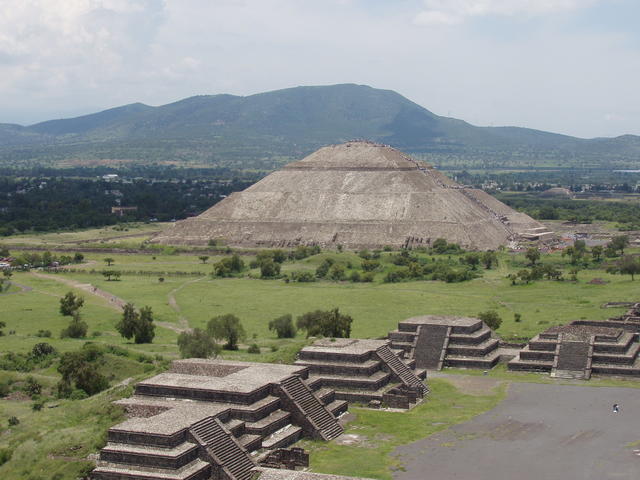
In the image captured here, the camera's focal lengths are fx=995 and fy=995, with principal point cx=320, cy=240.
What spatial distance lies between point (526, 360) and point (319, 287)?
1636 inches

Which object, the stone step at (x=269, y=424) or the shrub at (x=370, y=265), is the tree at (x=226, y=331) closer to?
the stone step at (x=269, y=424)

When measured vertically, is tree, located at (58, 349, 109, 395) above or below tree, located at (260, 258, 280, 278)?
above

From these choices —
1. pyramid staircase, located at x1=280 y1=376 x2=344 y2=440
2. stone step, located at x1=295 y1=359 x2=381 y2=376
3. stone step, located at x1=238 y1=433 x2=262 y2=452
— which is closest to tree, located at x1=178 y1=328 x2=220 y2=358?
stone step, located at x1=295 y1=359 x2=381 y2=376

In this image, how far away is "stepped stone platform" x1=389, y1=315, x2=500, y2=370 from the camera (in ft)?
205

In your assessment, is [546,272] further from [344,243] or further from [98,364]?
[98,364]

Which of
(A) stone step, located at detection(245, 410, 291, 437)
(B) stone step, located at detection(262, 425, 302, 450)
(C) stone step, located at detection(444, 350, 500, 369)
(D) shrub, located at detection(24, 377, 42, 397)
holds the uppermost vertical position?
(A) stone step, located at detection(245, 410, 291, 437)

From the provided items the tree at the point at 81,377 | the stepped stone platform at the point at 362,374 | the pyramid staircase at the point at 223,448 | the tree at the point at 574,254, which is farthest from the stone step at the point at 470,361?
the tree at the point at 574,254

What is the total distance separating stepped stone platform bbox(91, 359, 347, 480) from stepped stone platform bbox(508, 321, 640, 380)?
16500 mm

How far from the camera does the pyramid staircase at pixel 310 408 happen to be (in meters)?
45.5

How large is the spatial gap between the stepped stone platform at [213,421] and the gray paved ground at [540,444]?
5.54m

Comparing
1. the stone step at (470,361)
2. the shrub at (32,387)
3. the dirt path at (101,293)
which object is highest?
the shrub at (32,387)

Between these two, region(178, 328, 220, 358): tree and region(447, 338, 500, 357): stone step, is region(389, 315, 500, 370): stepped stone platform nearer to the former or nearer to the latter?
region(447, 338, 500, 357): stone step

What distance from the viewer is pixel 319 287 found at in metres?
101

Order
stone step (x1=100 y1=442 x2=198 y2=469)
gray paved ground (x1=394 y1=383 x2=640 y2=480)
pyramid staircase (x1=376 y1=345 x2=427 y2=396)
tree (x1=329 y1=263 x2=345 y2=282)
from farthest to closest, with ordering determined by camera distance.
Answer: tree (x1=329 y1=263 x2=345 y2=282)
pyramid staircase (x1=376 y1=345 x2=427 y2=396)
gray paved ground (x1=394 y1=383 x2=640 y2=480)
stone step (x1=100 y1=442 x2=198 y2=469)
